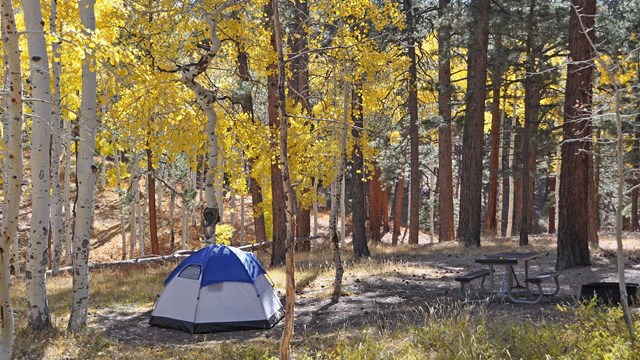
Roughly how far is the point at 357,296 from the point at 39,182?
19.9 ft

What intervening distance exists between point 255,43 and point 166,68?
188 cm

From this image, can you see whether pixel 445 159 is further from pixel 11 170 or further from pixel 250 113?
pixel 11 170

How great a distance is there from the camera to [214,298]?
10.1 meters

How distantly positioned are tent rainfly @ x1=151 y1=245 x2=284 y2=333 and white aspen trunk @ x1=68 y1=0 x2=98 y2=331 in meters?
1.71

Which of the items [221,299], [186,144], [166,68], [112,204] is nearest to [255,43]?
[166,68]

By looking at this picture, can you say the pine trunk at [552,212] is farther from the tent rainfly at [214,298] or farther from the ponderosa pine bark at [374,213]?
the tent rainfly at [214,298]

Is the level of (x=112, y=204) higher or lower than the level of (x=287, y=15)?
lower

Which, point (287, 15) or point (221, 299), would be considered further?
point (287, 15)

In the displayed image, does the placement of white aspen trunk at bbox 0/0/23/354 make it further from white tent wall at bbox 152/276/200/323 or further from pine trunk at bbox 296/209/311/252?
pine trunk at bbox 296/209/311/252

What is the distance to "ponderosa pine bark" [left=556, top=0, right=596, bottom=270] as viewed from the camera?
12000mm

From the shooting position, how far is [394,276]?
1341 centimetres

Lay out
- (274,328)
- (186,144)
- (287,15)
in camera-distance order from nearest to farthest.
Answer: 1. (274,328)
2. (186,144)
3. (287,15)

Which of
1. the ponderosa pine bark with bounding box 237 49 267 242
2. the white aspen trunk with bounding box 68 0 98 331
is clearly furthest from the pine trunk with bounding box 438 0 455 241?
the white aspen trunk with bounding box 68 0 98 331

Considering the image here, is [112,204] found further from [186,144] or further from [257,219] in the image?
[186,144]
